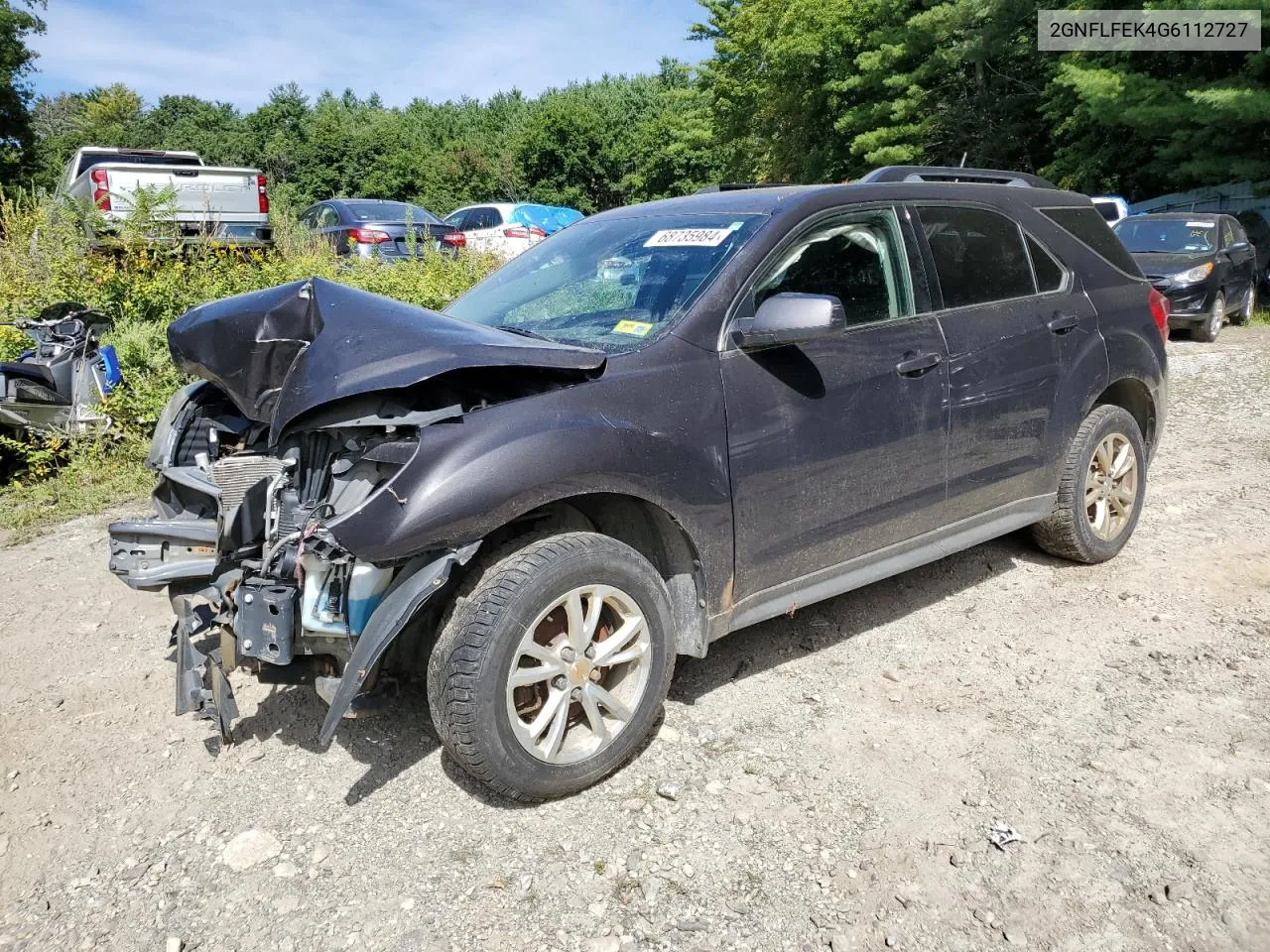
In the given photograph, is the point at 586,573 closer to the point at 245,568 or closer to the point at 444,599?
the point at 444,599

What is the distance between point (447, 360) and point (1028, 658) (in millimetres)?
2682

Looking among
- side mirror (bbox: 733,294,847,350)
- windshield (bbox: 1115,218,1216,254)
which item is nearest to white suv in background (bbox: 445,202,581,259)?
windshield (bbox: 1115,218,1216,254)

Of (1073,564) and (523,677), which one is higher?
(523,677)

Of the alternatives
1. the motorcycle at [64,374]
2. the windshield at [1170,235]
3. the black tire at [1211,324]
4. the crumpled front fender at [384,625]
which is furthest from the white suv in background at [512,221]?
the crumpled front fender at [384,625]

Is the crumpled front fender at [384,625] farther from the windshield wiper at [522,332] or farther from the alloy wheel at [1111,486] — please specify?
the alloy wheel at [1111,486]

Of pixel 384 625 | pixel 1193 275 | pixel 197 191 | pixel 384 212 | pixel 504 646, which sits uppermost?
pixel 384 212

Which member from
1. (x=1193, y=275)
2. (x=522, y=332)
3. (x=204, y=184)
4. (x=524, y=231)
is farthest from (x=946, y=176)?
(x=524, y=231)

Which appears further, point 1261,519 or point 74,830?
point 1261,519

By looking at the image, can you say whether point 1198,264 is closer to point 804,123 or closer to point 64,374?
point 64,374

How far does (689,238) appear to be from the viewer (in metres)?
3.62

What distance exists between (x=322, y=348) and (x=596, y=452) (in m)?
0.92

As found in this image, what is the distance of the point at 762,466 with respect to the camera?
328 cm

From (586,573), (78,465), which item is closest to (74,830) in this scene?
(586,573)

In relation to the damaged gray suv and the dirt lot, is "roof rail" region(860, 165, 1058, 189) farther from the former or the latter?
the dirt lot
